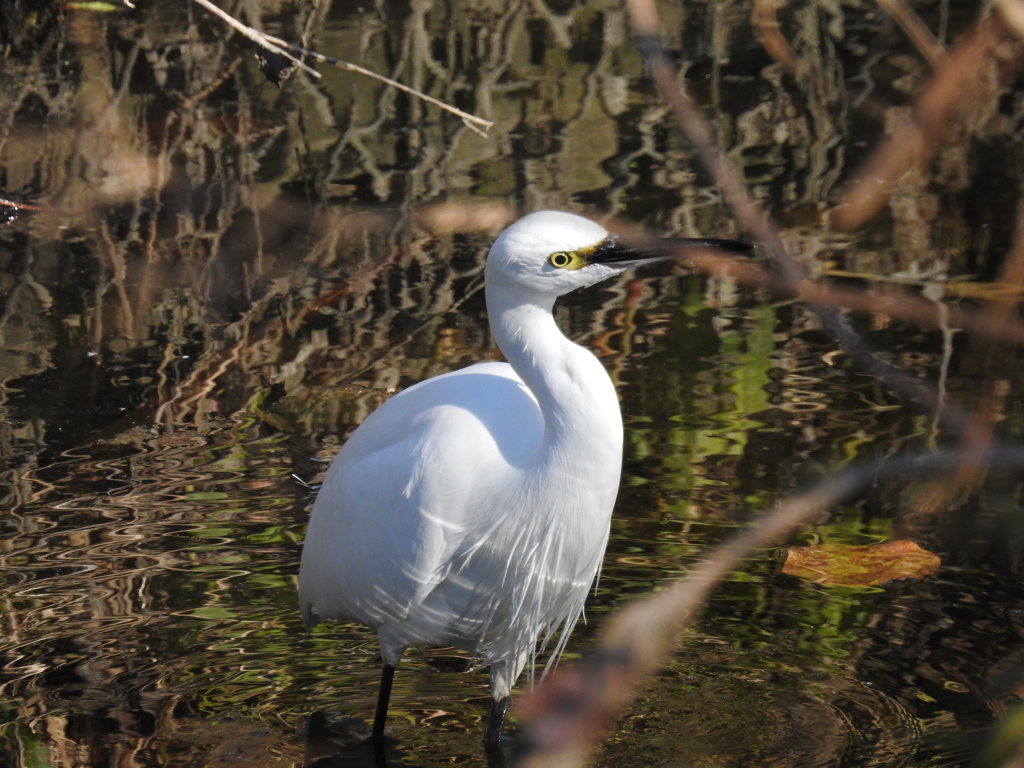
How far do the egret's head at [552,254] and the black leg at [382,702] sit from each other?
110cm

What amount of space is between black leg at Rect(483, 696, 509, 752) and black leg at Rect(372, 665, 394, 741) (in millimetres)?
245

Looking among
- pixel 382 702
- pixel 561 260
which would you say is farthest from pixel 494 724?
pixel 561 260

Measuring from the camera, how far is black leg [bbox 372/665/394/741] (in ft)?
9.37

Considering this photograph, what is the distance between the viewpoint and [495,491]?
253cm

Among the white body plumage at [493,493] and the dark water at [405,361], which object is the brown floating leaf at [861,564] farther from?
the white body plumage at [493,493]

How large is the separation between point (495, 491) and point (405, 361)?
2090 mm

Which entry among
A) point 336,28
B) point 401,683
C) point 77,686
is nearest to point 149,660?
point 77,686

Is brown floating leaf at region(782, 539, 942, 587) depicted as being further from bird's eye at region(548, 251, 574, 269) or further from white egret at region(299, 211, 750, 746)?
bird's eye at region(548, 251, 574, 269)

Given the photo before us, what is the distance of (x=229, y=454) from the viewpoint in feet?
13.1

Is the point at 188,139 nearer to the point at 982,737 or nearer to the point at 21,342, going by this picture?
the point at 21,342

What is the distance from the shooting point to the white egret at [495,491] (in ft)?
7.48

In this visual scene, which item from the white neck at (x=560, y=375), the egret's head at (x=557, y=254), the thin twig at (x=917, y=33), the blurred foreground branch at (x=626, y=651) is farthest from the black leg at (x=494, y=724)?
the thin twig at (x=917, y=33)

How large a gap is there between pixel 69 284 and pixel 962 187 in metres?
4.07

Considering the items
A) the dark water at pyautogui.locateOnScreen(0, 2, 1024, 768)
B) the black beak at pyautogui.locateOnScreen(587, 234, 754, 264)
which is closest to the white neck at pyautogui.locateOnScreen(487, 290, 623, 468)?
the black beak at pyautogui.locateOnScreen(587, 234, 754, 264)
